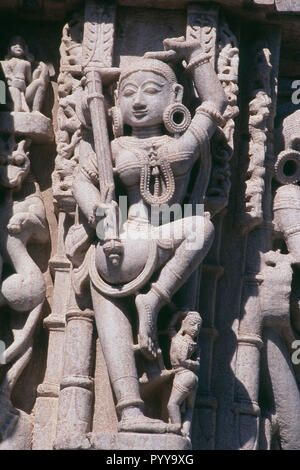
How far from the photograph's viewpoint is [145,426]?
33.0 feet

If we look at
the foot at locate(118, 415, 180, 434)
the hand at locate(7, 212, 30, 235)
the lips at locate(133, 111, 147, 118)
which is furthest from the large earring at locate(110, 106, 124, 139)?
the foot at locate(118, 415, 180, 434)

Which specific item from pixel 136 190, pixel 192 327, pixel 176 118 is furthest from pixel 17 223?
pixel 192 327

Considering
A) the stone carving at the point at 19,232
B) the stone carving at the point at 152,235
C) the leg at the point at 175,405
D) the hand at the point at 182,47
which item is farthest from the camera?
the hand at the point at 182,47

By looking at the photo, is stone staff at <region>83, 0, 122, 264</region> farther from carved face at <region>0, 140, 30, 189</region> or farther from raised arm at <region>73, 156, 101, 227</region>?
carved face at <region>0, 140, 30, 189</region>

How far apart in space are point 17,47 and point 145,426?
9.70 ft

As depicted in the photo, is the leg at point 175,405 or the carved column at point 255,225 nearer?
the leg at point 175,405

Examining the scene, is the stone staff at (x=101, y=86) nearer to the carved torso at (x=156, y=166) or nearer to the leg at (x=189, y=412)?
the carved torso at (x=156, y=166)

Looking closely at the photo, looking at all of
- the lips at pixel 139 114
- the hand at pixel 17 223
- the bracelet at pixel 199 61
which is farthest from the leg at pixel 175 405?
the bracelet at pixel 199 61

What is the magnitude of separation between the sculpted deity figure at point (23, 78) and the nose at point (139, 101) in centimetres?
89

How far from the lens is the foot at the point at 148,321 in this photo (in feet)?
33.7

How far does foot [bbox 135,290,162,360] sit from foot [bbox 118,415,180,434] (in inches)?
16.8

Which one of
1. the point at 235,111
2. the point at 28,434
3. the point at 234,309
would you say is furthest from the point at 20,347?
the point at 235,111

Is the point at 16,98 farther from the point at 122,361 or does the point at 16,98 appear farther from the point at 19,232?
the point at 122,361

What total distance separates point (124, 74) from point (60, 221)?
1085 mm
